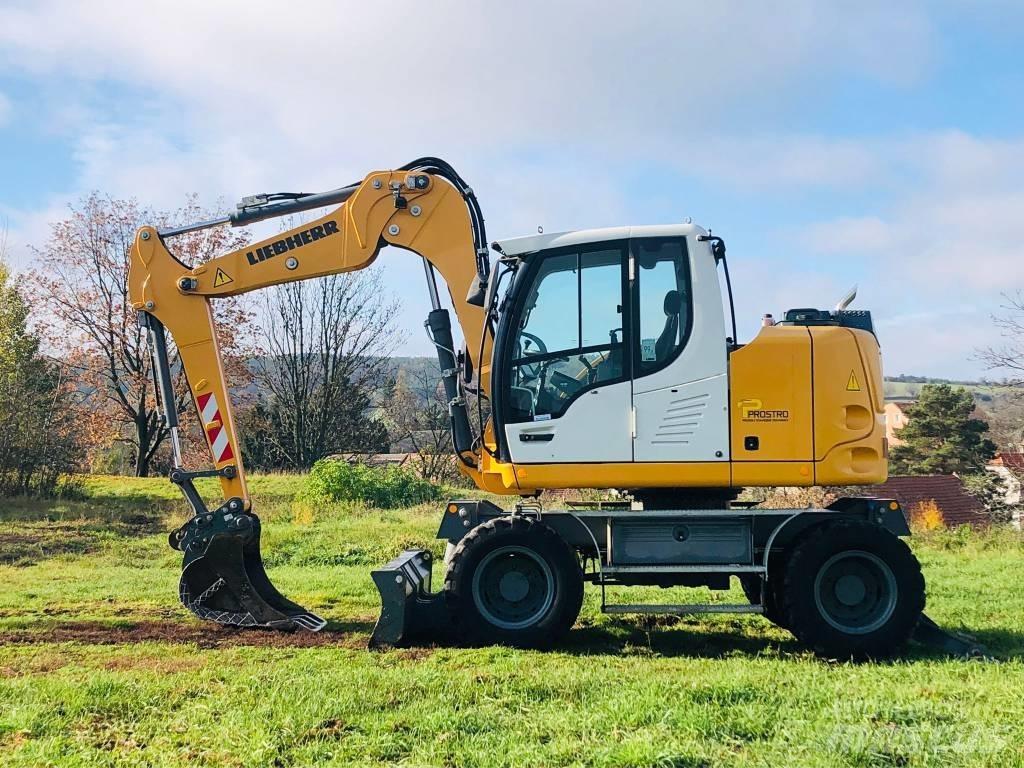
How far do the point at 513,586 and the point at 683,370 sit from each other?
7.47 ft

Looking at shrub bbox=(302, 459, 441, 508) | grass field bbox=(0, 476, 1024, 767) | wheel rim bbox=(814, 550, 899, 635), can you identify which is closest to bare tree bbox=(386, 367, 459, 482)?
shrub bbox=(302, 459, 441, 508)

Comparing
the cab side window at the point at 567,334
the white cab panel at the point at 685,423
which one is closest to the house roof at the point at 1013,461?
the white cab panel at the point at 685,423

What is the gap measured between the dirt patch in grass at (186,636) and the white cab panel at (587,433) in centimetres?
218

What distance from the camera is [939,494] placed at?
28.5 metres

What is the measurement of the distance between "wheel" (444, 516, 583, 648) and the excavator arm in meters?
0.94

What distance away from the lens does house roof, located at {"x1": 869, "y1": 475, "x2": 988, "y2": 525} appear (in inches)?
1007

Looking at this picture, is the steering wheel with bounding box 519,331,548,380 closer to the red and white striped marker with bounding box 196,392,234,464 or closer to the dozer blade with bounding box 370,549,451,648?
the dozer blade with bounding box 370,549,451,648

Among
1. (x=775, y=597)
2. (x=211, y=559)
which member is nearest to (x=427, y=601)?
(x=211, y=559)

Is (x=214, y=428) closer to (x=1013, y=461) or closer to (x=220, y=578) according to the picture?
(x=220, y=578)

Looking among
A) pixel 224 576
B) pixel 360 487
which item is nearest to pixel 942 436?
pixel 360 487

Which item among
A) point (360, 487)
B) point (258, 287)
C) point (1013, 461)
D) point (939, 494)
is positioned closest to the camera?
point (258, 287)

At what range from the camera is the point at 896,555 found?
23.7ft

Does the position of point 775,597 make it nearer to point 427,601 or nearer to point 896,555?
point 896,555

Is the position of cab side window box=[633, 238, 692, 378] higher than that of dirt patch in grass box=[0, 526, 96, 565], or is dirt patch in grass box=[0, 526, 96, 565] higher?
cab side window box=[633, 238, 692, 378]
